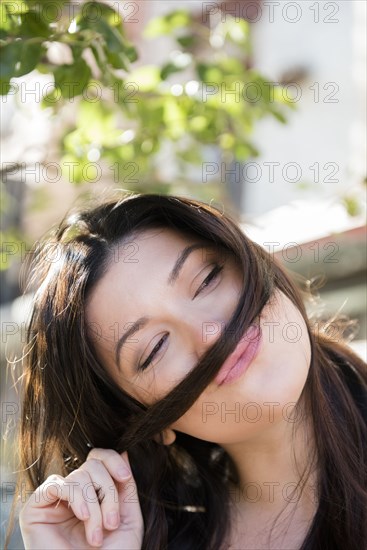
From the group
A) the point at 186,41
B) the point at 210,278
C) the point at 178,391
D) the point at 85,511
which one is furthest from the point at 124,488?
the point at 186,41

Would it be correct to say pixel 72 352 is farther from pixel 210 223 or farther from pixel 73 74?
pixel 73 74

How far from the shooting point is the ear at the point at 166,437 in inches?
90.2

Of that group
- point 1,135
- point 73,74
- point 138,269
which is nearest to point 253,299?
point 138,269

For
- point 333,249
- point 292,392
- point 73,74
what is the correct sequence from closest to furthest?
point 292,392, point 73,74, point 333,249

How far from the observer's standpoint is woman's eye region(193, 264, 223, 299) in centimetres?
204

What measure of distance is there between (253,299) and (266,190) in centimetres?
527

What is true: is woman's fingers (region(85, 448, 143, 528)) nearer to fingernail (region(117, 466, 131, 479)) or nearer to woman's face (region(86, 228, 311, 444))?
fingernail (region(117, 466, 131, 479))

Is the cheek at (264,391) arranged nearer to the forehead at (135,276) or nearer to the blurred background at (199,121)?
the forehead at (135,276)

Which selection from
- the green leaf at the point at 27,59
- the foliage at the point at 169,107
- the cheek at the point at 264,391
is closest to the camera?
the cheek at the point at 264,391

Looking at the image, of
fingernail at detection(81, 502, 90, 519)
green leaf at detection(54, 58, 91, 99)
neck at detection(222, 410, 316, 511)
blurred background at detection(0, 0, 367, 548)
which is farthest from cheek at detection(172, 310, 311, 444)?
green leaf at detection(54, 58, 91, 99)

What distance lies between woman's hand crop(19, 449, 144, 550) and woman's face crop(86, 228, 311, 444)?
209 millimetres

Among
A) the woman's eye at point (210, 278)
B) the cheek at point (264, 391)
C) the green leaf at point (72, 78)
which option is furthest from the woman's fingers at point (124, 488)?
the green leaf at point (72, 78)

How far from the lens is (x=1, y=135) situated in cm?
725

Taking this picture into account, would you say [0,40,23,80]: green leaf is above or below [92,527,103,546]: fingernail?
above
